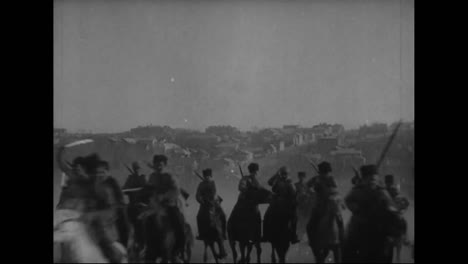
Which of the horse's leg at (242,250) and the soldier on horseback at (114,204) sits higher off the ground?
the soldier on horseback at (114,204)

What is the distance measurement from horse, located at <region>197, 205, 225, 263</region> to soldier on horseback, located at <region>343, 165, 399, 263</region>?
3.60 feet

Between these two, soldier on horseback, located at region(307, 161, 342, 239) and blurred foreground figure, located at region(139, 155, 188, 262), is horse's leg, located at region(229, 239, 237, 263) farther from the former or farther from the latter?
soldier on horseback, located at region(307, 161, 342, 239)

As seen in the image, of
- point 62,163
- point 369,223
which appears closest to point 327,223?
point 369,223

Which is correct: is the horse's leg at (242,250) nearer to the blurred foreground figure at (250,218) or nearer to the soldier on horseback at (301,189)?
the blurred foreground figure at (250,218)

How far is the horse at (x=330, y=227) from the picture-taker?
411cm

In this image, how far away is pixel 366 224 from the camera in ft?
13.5

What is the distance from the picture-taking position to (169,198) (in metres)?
4.11

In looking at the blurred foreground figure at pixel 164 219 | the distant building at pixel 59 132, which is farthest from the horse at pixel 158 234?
the distant building at pixel 59 132

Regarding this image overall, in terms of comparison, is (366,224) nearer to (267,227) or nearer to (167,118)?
(267,227)

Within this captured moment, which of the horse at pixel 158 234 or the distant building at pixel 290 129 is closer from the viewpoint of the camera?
the horse at pixel 158 234

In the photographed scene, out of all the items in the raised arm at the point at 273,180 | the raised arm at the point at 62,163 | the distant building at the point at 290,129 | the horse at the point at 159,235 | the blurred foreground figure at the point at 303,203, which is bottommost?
the horse at the point at 159,235

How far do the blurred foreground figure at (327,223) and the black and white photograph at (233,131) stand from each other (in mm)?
12

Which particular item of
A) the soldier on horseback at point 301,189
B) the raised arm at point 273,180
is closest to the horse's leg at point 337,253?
the soldier on horseback at point 301,189
